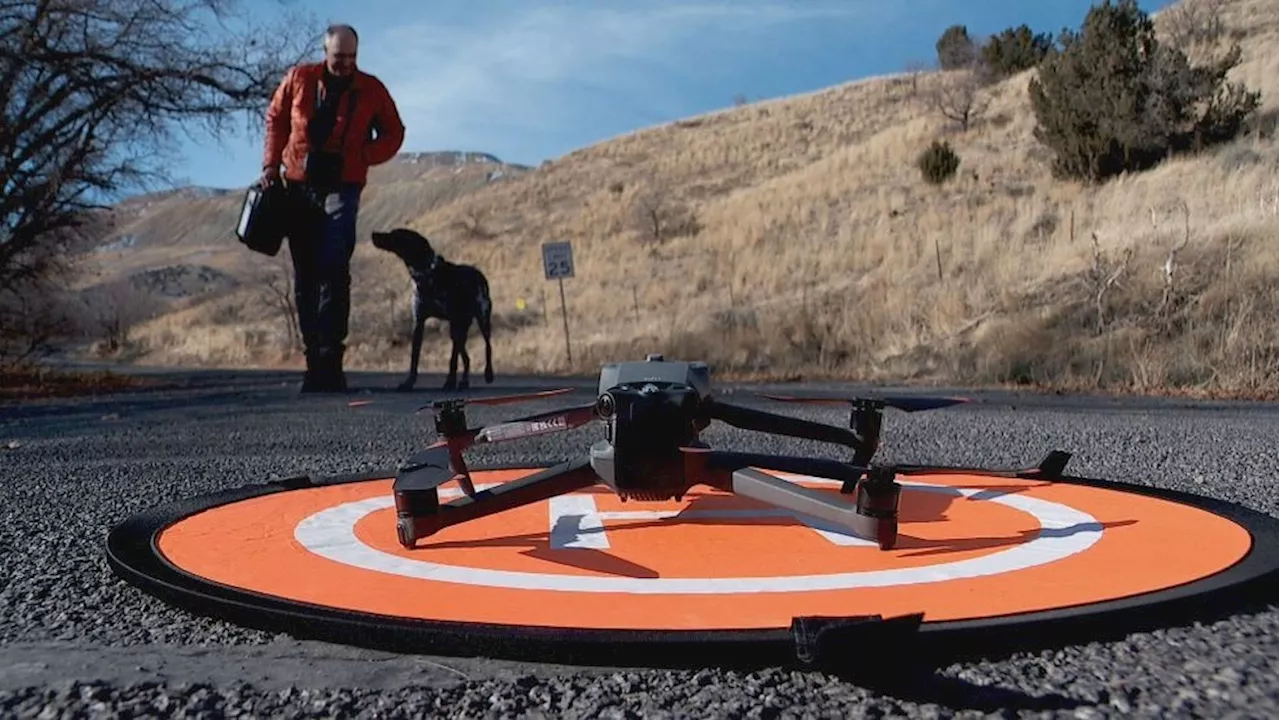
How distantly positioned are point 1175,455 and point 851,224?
845 inches

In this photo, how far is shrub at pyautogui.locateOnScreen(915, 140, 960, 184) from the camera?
2606 cm

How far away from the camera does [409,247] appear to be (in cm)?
973

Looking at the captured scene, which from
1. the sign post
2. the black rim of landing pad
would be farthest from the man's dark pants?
the sign post

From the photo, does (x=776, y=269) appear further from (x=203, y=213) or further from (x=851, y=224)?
(x=203, y=213)

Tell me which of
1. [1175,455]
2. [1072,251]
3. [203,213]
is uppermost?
[203,213]

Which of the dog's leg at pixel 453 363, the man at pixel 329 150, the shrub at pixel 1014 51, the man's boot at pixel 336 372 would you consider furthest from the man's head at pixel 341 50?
the shrub at pixel 1014 51

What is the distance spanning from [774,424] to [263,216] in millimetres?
5711

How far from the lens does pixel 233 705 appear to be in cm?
141

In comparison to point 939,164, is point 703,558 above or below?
below

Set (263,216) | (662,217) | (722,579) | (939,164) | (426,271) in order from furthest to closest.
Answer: (662,217), (939,164), (426,271), (263,216), (722,579)

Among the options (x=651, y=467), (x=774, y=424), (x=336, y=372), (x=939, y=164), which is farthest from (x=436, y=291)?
(x=939, y=164)

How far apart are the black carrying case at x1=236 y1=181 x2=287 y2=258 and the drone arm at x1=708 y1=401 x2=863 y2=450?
551cm

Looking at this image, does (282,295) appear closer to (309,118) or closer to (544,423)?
(309,118)

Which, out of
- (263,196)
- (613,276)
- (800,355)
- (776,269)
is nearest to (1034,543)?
(263,196)
